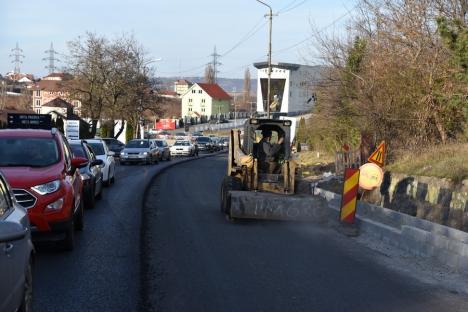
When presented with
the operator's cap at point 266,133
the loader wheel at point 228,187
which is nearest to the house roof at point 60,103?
the operator's cap at point 266,133

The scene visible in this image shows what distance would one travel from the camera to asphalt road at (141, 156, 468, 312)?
699 cm

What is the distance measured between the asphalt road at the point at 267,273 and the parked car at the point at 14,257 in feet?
4.66

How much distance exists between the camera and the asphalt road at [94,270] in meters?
6.84

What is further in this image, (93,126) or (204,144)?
(204,144)

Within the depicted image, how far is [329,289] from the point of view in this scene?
763 cm

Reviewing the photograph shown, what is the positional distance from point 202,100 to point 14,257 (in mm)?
156597

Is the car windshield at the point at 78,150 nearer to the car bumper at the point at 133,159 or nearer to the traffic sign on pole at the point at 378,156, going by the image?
the traffic sign on pole at the point at 378,156

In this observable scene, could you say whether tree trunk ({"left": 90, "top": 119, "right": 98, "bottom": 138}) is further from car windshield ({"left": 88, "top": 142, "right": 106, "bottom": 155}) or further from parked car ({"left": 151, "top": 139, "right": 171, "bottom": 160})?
car windshield ({"left": 88, "top": 142, "right": 106, "bottom": 155})

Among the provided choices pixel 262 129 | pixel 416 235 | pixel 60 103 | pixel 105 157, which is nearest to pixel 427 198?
pixel 262 129

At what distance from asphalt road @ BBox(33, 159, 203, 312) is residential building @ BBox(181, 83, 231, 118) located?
146427mm

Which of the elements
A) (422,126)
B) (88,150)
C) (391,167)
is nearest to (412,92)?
(422,126)

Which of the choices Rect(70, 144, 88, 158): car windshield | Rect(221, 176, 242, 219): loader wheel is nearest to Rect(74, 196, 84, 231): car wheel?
Rect(221, 176, 242, 219): loader wheel

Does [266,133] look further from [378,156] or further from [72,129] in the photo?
[72,129]

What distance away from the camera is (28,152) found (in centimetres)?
1010
